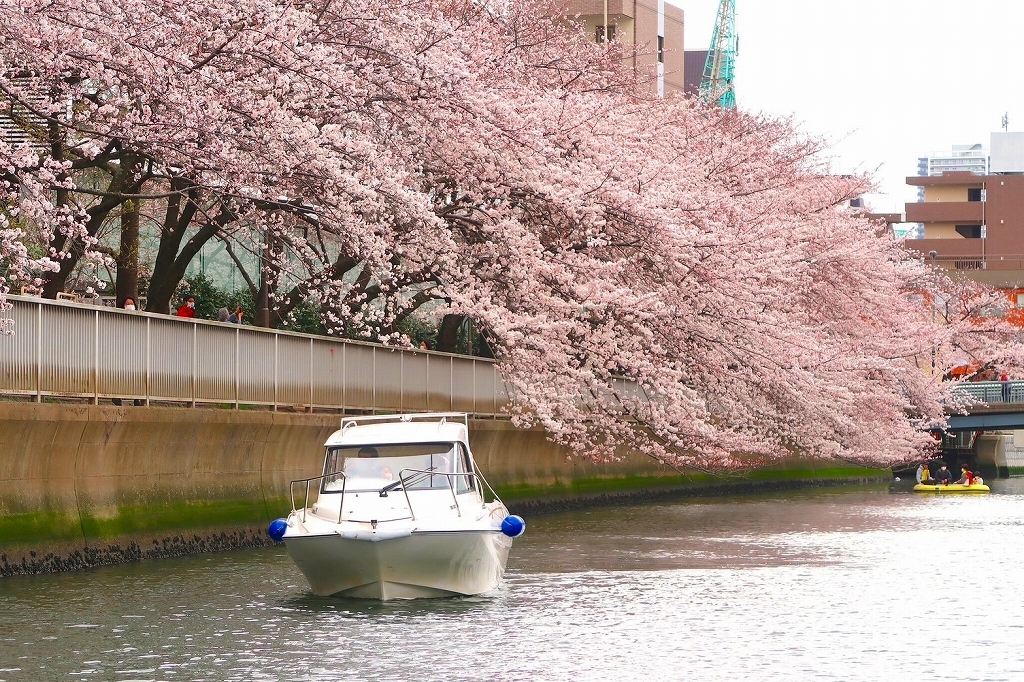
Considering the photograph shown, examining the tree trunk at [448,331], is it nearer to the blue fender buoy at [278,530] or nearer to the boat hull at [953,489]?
the blue fender buoy at [278,530]

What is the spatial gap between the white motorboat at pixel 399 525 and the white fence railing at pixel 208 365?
3899 mm

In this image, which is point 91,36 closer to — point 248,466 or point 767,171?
point 248,466

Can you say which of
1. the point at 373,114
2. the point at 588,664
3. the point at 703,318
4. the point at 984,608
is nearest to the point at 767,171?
the point at 703,318

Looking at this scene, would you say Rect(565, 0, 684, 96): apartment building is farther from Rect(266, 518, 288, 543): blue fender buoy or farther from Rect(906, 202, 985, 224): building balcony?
Result: Rect(266, 518, 288, 543): blue fender buoy

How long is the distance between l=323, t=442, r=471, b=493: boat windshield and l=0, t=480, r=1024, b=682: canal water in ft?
5.12

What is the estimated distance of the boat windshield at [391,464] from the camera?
22.1m

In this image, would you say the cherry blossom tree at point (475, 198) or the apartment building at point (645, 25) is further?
the apartment building at point (645, 25)

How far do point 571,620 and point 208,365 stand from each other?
10.00 metres

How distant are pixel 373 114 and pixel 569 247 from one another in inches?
271

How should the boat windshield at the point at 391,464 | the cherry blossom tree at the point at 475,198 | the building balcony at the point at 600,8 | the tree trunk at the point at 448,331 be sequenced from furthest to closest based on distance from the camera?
1. the building balcony at the point at 600,8
2. the tree trunk at the point at 448,331
3. the cherry blossom tree at the point at 475,198
4. the boat windshield at the point at 391,464

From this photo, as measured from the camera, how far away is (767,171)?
150ft

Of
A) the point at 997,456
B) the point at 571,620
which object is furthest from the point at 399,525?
the point at 997,456

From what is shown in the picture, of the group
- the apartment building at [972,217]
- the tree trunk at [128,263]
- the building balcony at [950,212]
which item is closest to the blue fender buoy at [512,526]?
the tree trunk at [128,263]

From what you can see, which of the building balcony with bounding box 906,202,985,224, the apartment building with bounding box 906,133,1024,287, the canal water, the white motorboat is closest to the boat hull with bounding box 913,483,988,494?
the canal water
